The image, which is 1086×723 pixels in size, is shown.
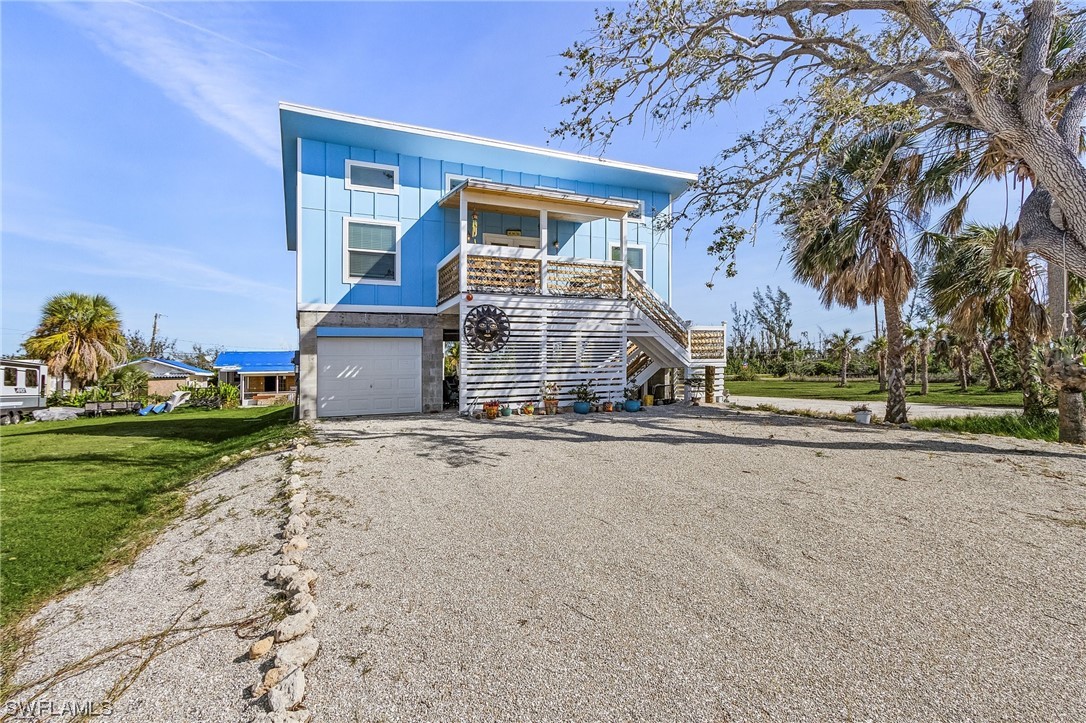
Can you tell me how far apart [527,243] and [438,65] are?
610 cm

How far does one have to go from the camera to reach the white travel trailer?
66.3 ft

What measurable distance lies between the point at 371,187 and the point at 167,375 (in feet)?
105

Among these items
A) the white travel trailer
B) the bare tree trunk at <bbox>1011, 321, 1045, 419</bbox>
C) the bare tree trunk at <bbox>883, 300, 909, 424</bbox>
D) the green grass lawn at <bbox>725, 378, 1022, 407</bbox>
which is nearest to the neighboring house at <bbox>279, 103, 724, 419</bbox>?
the bare tree trunk at <bbox>883, 300, 909, 424</bbox>

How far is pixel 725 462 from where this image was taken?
22.7ft

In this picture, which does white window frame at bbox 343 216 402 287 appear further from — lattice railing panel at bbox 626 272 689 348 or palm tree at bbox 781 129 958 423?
palm tree at bbox 781 129 958 423

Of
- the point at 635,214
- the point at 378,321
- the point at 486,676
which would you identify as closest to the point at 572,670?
the point at 486,676

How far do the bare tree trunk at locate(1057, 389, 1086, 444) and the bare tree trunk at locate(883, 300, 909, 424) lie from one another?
2.61 meters

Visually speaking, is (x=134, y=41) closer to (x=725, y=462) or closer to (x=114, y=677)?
(x=114, y=677)

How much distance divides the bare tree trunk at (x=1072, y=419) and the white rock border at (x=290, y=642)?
1218 centimetres

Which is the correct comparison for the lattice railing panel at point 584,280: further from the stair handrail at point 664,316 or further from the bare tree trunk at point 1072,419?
the bare tree trunk at point 1072,419

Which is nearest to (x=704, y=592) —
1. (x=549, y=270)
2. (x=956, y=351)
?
(x=549, y=270)

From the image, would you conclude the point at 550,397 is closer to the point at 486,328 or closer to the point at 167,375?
the point at 486,328

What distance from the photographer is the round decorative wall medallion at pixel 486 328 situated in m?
11.9

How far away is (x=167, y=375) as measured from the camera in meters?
35.3
